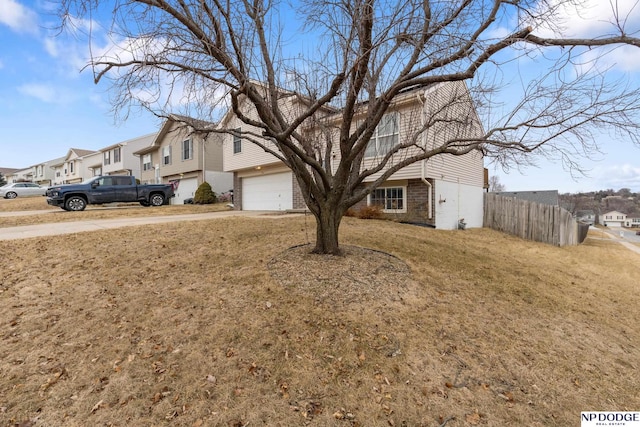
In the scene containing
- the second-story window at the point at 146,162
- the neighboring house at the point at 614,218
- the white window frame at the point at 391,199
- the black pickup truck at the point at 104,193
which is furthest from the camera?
the neighboring house at the point at 614,218

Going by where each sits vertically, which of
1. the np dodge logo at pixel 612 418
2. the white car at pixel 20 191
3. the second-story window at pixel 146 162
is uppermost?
the second-story window at pixel 146 162

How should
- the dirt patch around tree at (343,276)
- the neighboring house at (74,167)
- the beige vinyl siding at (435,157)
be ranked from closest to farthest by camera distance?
the dirt patch around tree at (343,276) < the beige vinyl siding at (435,157) < the neighboring house at (74,167)

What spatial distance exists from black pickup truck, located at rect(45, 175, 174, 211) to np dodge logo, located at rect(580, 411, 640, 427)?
18.5m

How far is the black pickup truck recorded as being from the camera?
14438 millimetres

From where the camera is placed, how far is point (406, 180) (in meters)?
12.7

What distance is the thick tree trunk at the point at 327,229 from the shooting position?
5.35 m

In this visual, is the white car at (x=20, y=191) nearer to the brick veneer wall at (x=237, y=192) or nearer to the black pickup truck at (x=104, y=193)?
the black pickup truck at (x=104, y=193)

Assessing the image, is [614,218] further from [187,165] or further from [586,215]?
[187,165]

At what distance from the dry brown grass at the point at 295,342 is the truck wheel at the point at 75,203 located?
10.6 m

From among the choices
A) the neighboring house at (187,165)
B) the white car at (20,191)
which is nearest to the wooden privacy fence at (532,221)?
the neighboring house at (187,165)

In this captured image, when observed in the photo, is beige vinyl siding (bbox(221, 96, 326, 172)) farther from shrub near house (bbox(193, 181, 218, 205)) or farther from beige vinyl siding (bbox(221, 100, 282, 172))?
shrub near house (bbox(193, 181, 218, 205))

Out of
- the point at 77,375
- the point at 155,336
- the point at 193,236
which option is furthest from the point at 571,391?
the point at 193,236

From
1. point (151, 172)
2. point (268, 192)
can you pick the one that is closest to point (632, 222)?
point (268, 192)

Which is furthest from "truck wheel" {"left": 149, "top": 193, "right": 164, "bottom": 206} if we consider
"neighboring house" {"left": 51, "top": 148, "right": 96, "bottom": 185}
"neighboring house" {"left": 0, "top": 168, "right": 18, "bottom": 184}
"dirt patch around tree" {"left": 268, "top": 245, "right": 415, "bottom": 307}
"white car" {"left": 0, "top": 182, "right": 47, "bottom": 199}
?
"neighboring house" {"left": 0, "top": 168, "right": 18, "bottom": 184}
